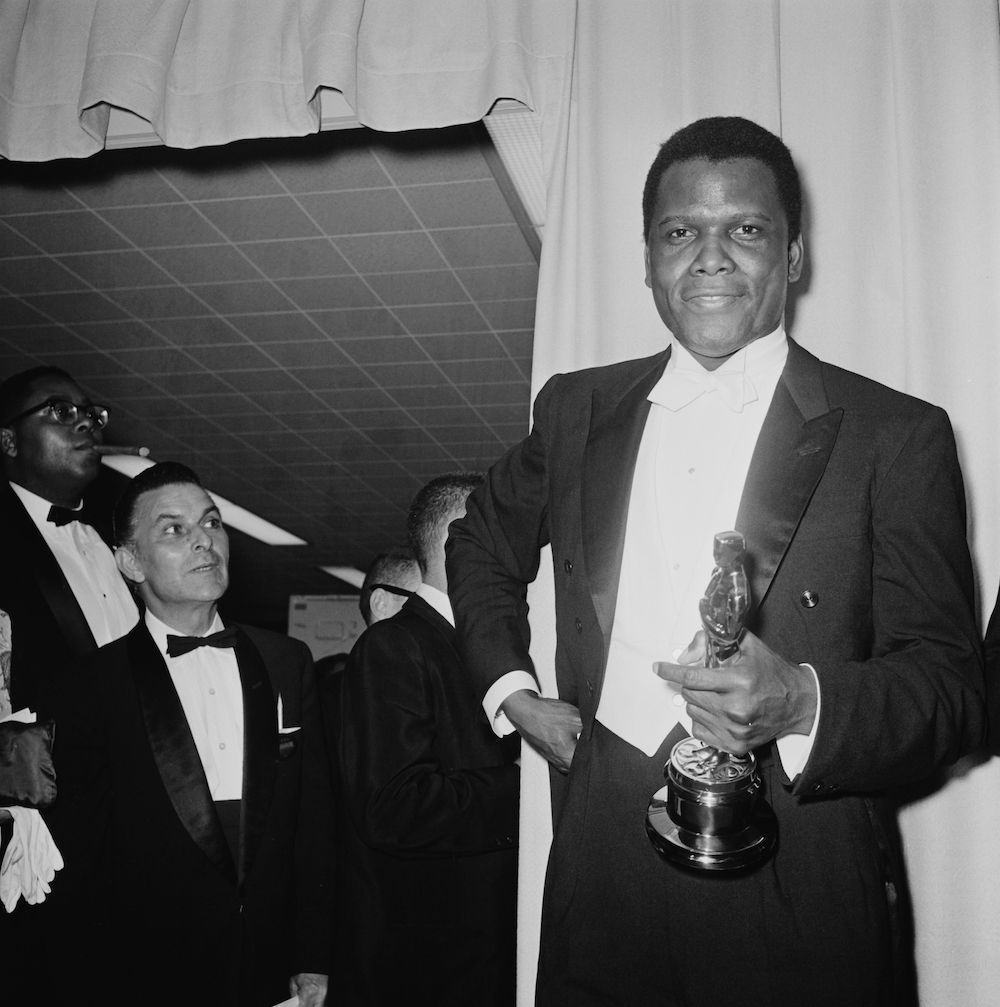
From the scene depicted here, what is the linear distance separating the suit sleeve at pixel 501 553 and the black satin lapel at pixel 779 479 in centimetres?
39

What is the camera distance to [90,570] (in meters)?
3.31

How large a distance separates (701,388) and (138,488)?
1947 mm

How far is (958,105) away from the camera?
80.0 inches

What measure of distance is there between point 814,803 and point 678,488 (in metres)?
0.47

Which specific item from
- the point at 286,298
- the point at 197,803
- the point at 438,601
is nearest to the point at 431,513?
the point at 438,601

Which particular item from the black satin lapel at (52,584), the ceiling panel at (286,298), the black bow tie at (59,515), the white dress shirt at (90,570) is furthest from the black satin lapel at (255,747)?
the ceiling panel at (286,298)

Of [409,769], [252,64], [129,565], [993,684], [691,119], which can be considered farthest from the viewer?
[129,565]

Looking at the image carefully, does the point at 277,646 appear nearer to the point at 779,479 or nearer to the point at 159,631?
the point at 159,631

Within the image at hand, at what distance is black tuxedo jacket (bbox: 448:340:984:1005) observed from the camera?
126cm

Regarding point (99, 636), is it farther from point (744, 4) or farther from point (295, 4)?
point (744, 4)

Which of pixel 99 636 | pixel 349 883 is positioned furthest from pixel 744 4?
pixel 99 636

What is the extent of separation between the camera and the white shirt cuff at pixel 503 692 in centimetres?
152

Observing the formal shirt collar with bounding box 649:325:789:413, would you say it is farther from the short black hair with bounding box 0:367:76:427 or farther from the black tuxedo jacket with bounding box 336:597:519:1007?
the short black hair with bounding box 0:367:76:427

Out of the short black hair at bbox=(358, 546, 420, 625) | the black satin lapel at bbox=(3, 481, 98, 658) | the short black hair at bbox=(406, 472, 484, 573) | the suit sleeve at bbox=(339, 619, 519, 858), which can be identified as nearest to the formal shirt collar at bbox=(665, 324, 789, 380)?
the suit sleeve at bbox=(339, 619, 519, 858)
